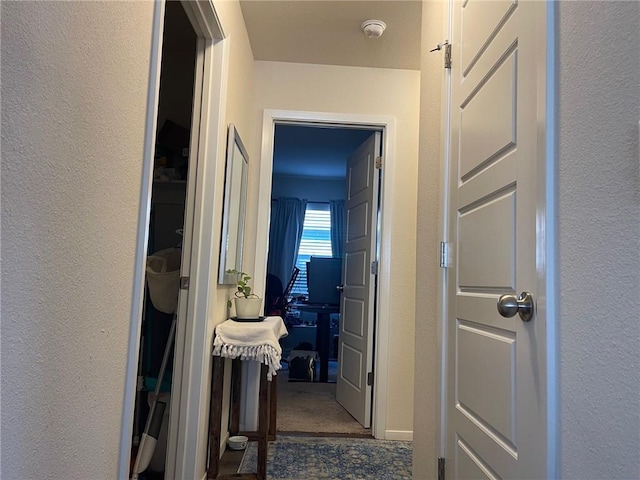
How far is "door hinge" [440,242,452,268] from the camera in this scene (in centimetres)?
167

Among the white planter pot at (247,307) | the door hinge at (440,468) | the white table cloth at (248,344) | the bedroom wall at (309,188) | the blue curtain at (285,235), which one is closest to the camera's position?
the door hinge at (440,468)

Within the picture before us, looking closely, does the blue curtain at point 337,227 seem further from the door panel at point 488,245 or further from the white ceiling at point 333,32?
the door panel at point 488,245

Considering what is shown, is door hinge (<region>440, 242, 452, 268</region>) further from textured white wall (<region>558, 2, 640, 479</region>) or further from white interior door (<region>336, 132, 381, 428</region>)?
white interior door (<region>336, 132, 381, 428</region>)

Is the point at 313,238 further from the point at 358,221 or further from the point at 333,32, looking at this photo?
the point at 333,32

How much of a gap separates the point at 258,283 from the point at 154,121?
1854 millimetres

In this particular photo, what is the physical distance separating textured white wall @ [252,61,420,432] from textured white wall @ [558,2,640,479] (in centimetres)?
209

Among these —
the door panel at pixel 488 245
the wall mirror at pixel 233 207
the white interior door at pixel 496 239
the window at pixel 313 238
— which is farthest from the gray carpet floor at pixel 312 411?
the window at pixel 313 238

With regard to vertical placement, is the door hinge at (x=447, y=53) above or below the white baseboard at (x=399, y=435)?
above

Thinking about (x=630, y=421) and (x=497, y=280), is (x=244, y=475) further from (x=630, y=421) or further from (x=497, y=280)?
(x=630, y=421)

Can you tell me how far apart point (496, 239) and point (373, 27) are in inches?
70.8

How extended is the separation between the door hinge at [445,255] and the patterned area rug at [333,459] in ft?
4.21

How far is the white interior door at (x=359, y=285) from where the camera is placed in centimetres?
314

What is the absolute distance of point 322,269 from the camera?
5.20m

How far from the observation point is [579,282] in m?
0.89
